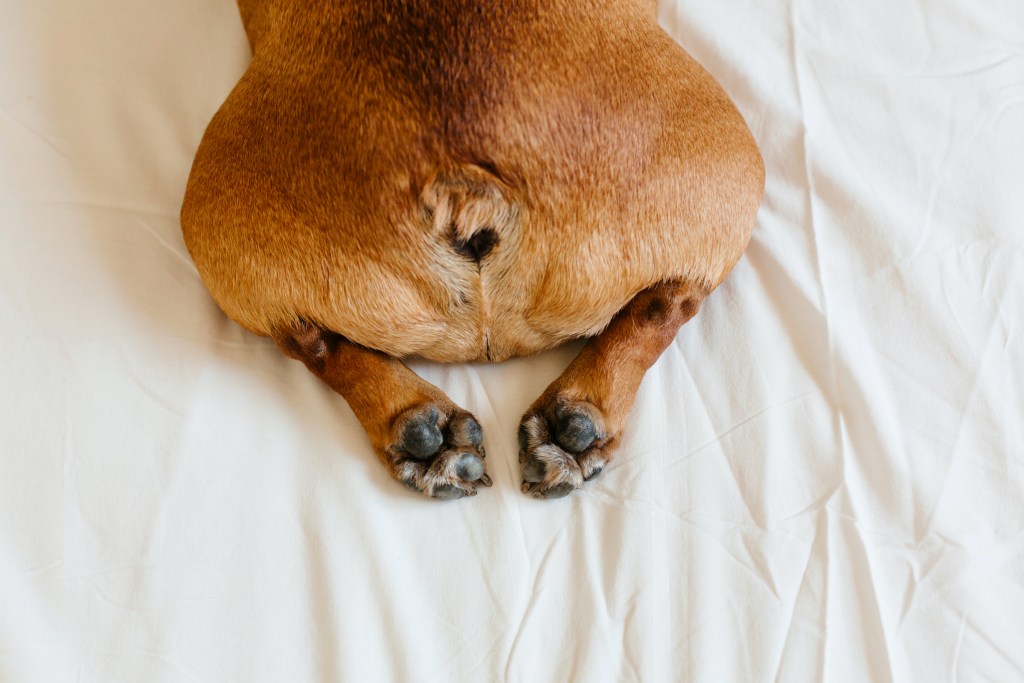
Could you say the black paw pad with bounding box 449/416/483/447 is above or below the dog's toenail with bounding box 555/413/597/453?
below

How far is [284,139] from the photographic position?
1.27 metres

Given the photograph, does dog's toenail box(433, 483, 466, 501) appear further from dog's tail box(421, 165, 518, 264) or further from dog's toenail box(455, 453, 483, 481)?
dog's tail box(421, 165, 518, 264)

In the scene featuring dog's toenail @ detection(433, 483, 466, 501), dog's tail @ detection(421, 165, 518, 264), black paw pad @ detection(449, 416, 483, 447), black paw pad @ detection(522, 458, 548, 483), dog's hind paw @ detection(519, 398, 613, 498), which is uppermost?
dog's tail @ detection(421, 165, 518, 264)

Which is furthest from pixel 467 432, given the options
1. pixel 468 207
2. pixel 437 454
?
pixel 468 207

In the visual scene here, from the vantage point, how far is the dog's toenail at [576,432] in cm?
133

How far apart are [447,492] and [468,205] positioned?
1.38 ft

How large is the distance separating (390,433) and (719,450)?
19.7 inches

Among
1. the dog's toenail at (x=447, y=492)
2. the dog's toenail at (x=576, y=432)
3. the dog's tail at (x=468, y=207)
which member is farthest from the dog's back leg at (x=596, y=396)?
the dog's tail at (x=468, y=207)

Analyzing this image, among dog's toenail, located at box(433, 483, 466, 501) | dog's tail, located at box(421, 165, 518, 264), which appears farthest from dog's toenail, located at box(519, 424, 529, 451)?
dog's tail, located at box(421, 165, 518, 264)

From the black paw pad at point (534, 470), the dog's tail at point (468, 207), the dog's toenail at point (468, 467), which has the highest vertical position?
the dog's tail at point (468, 207)

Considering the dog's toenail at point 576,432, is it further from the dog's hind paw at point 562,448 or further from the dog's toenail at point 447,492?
the dog's toenail at point 447,492

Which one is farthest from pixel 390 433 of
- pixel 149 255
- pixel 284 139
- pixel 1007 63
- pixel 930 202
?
pixel 1007 63

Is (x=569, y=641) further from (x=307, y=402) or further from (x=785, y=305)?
(x=785, y=305)

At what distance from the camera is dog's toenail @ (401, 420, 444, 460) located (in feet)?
4.36
